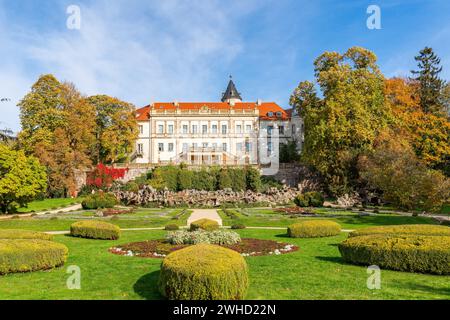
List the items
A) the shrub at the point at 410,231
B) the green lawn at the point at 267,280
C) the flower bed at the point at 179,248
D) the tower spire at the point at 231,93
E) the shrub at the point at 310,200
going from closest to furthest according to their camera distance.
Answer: the green lawn at the point at 267,280 → the shrub at the point at 410,231 → the flower bed at the point at 179,248 → the shrub at the point at 310,200 → the tower spire at the point at 231,93

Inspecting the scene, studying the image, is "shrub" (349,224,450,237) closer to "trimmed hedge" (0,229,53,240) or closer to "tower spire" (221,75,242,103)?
"trimmed hedge" (0,229,53,240)

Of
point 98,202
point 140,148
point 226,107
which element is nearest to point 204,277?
point 98,202

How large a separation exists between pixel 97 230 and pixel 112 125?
125 ft

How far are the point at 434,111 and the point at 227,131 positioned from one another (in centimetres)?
2957

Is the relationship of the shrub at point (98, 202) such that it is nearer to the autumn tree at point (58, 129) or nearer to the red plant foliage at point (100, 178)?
the autumn tree at point (58, 129)

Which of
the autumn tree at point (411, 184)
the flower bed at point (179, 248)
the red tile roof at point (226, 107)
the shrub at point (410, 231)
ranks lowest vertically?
the flower bed at point (179, 248)

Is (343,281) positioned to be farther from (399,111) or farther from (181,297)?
(399,111)

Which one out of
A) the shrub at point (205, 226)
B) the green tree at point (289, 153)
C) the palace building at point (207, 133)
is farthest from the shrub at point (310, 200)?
the palace building at point (207, 133)

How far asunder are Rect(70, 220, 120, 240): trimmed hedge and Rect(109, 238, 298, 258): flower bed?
2058mm

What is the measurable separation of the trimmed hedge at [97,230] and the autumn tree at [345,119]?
27.0 meters

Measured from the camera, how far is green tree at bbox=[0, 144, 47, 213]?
1074 inches

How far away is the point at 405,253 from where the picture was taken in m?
9.73

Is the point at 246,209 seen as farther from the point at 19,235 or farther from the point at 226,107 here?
the point at 226,107

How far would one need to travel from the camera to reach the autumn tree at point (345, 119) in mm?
38500
